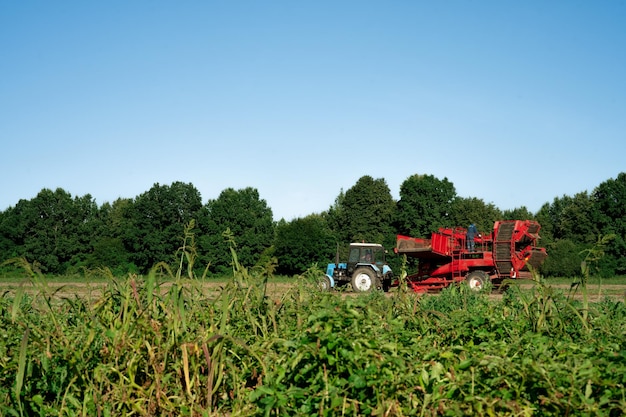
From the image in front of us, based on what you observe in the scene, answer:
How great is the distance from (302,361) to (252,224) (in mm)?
55802

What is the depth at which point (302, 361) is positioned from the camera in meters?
3.24

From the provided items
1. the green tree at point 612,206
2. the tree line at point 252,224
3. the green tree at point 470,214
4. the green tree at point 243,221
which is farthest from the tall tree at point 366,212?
the green tree at point 612,206

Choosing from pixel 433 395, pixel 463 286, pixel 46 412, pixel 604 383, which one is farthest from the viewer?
pixel 463 286

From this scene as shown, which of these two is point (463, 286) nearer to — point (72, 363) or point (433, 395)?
point (433, 395)

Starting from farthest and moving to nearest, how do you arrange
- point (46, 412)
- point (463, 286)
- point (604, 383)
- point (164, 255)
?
point (164, 255)
point (463, 286)
point (46, 412)
point (604, 383)

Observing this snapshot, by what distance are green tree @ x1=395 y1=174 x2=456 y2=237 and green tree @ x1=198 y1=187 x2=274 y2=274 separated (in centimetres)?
1346

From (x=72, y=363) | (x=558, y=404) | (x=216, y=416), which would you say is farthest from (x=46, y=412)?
(x=558, y=404)

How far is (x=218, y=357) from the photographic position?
11.6 ft

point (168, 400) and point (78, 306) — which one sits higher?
point (78, 306)

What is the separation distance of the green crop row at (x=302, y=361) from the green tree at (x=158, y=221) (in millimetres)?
51378

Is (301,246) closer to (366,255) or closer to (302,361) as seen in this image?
(366,255)

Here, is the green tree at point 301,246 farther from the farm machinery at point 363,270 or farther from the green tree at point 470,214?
the farm machinery at point 363,270

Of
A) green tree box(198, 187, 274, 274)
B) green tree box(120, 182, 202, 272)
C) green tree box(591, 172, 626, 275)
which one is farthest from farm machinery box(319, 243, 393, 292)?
green tree box(591, 172, 626, 275)

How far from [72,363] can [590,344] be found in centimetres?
306
